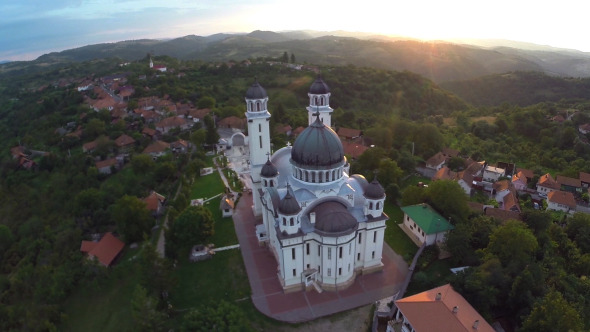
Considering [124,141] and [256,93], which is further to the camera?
[124,141]

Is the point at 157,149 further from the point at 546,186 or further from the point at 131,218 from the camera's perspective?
the point at 546,186

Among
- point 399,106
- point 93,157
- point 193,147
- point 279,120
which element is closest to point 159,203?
point 193,147

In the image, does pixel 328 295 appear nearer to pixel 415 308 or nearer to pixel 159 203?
pixel 415 308

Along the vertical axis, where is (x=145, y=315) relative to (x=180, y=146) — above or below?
above

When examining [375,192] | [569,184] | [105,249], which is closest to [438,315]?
[375,192]

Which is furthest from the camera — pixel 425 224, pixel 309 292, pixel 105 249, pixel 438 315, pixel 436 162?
pixel 436 162

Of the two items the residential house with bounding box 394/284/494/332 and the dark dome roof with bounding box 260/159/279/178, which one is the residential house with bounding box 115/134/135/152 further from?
the residential house with bounding box 394/284/494/332
